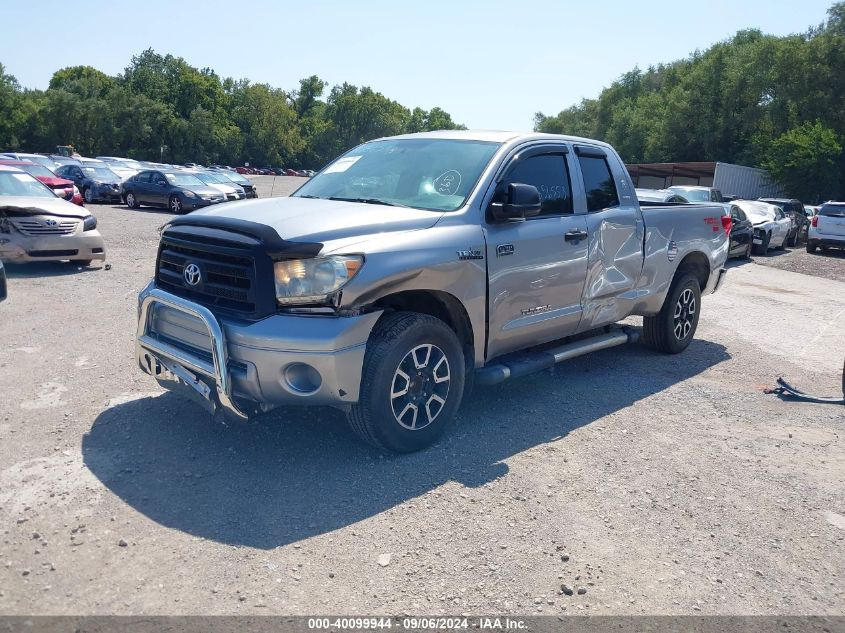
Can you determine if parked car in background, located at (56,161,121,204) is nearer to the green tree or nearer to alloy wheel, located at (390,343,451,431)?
alloy wheel, located at (390,343,451,431)

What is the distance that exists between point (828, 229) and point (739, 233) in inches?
240

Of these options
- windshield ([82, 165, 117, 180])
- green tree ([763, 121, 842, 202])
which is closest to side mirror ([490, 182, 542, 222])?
windshield ([82, 165, 117, 180])

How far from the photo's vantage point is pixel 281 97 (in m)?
106

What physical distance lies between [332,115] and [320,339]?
11920cm

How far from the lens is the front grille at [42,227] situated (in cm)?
1066

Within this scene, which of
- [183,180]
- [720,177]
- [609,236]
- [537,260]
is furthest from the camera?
[720,177]

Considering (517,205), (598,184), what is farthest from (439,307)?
(598,184)

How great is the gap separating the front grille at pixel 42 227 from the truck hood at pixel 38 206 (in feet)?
0.41

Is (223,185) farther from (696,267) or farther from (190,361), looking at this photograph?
(190,361)

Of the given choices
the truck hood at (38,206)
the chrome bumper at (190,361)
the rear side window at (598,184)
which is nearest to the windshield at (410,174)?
the rear side window at (598,184)

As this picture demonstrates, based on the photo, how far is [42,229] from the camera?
10.7 metres

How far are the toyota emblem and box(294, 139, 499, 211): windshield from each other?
1284 mm

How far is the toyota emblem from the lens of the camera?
453 centimetres

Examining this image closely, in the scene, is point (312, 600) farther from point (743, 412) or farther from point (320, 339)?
point (743, 412)
